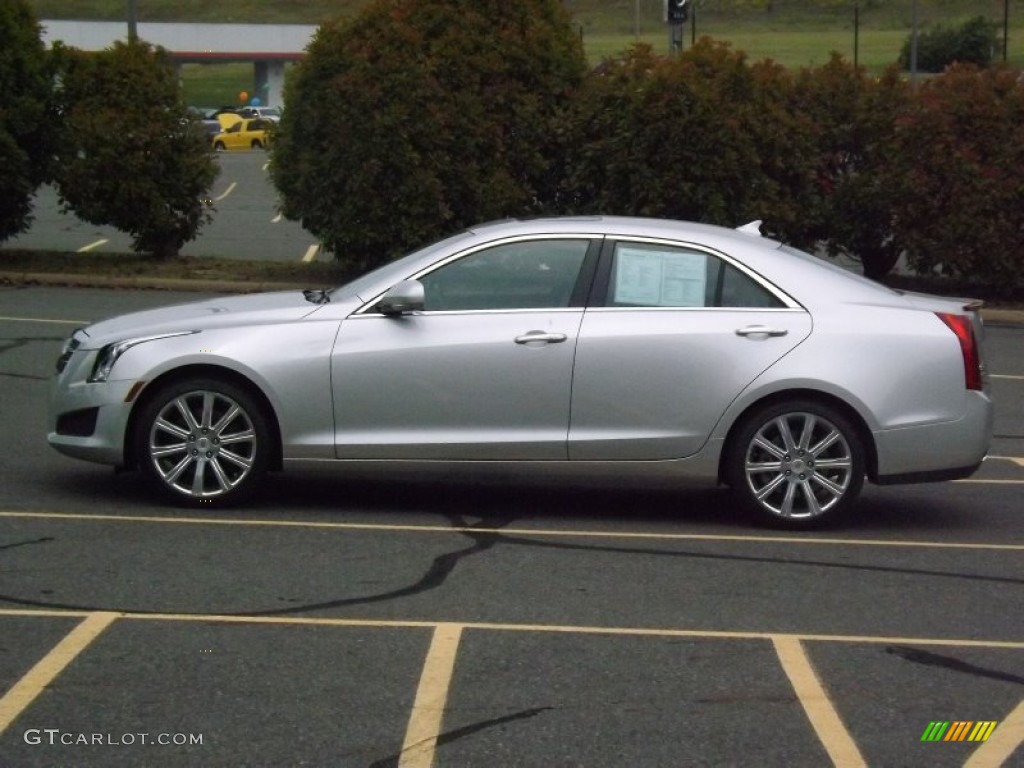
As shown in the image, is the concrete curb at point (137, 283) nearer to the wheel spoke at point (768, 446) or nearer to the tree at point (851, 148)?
the tree at point (851, 148)

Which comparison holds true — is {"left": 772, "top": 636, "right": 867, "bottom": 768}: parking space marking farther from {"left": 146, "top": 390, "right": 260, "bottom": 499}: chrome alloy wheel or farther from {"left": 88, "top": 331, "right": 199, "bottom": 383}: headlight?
{"left": 88, "top": 331, "right": 199, "bottom": 383}: headlight

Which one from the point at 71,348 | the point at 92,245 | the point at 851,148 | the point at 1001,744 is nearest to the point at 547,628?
the point at 1001,744

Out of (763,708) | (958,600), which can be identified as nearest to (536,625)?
(763,708)

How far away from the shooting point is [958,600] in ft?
23.6

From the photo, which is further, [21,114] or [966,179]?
[21,114]

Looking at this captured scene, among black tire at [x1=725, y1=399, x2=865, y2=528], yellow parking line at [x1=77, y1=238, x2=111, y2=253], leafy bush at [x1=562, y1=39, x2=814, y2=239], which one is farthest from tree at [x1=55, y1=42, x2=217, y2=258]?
black tire at [x1=725, y1=399, x2=865, y2=528]

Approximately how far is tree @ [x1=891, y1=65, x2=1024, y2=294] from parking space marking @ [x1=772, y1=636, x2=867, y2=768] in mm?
12915

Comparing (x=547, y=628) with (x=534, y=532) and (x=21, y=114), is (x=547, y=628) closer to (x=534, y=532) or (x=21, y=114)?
(x=534, y=532)

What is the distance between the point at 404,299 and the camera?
27.5 feet

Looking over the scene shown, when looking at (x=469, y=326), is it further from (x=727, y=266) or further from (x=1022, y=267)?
(x=1022, y=267)

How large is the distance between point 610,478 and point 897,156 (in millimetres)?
10152

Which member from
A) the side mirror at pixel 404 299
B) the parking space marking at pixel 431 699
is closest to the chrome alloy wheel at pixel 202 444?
the side mirror at pixel 404 299

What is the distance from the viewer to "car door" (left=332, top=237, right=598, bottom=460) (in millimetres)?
8406

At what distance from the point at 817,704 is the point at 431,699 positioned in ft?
4.40
